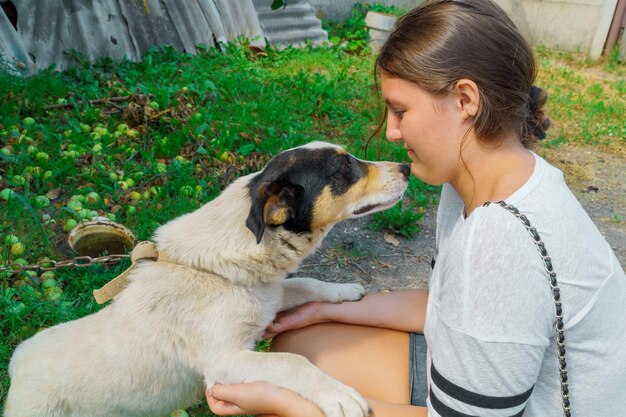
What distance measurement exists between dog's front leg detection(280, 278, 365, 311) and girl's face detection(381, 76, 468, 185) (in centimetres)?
92

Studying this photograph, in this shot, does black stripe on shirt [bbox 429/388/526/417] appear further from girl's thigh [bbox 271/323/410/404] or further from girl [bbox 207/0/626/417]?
girl's thigh [bbox 271/323/410/404]

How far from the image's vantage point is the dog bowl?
3302mm

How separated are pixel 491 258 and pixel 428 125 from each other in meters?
0.54

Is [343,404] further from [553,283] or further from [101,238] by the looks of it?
[101,238]

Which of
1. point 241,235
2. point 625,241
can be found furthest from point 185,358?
point 625,241

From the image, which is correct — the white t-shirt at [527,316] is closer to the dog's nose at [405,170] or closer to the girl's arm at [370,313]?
the girl's arm at [370,313]

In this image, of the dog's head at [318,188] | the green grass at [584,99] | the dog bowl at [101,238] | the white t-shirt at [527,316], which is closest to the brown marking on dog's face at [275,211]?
the dog's head at [318,188]

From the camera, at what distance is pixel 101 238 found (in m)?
3.36

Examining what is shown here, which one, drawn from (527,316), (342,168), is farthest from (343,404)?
(342,168)

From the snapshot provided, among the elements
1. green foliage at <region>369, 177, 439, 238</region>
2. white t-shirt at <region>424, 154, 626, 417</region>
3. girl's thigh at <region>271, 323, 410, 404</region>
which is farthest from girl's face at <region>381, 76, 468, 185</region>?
green foliage at <region>369, 177, 439, 238</region>

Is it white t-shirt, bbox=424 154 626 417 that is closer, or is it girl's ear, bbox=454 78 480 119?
white t-shirt, bbox=424 154 626 417

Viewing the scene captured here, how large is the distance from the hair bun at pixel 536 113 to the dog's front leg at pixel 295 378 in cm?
114

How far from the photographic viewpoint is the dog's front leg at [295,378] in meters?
1.95

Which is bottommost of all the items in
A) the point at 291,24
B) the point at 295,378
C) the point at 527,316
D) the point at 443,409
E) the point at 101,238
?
the point at 101,238
